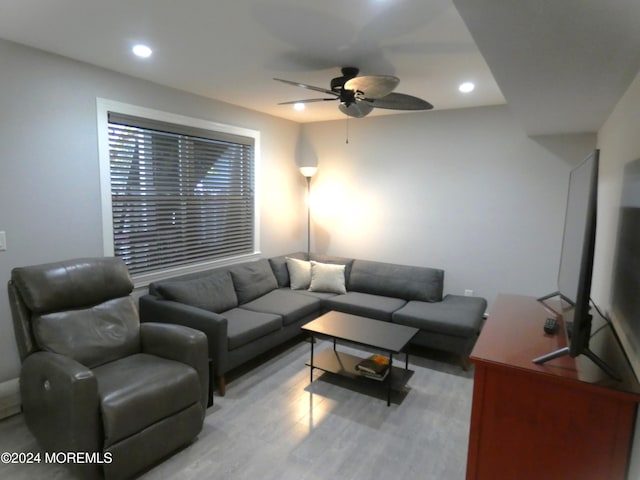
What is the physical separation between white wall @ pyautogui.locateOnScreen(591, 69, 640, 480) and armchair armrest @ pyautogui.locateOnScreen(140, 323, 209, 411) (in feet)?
7.95

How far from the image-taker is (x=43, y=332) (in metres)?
2.22

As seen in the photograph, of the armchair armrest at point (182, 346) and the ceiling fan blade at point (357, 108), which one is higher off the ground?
the ceiling fan blade at point (357, 108)

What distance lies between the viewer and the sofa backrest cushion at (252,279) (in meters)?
3.82

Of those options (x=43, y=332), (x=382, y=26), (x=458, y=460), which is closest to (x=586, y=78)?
(x=382, y=26)

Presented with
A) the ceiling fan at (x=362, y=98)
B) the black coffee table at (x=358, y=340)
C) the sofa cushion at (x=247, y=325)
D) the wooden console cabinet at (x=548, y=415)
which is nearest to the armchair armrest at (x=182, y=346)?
the sofa cushion at (x=247, y=325)

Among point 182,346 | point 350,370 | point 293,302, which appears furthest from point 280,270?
point 182,346

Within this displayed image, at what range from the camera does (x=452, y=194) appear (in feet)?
13.9

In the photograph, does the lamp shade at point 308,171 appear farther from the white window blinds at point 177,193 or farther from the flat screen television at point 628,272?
the flat screen television at point 628,272

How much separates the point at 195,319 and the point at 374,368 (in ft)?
4.79

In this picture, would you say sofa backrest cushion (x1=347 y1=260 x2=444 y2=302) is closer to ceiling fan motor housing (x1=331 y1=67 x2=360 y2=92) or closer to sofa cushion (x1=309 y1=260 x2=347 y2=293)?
A: sofa cushion (x1=309 y1=260 x2=347 y2=293)

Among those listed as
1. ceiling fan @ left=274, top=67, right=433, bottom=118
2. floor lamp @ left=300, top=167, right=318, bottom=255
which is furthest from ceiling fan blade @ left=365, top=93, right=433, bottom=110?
floor lamp @ left=300, top=167, right=318, bottom=255

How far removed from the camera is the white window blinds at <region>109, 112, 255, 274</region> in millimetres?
3145

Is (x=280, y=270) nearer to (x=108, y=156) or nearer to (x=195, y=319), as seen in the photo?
(x=195, y=319)

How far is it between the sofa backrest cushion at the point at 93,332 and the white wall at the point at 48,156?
1.83 ft
